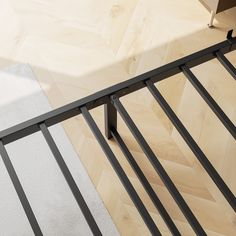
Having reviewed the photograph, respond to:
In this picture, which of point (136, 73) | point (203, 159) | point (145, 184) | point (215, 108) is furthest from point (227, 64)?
point (136, 73)

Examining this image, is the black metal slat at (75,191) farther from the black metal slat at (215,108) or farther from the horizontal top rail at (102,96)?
the black metal slat at (215,108)

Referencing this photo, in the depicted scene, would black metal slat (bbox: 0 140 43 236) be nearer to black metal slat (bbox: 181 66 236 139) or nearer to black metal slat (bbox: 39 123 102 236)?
black metal slat (bbox: 39 123 102 236)

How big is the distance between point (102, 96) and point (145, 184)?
0.30 m

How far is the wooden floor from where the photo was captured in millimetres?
1454

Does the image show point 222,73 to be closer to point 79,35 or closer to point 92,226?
point 79,35

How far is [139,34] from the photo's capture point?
1.91 m

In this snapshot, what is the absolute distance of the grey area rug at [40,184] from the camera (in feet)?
4.61

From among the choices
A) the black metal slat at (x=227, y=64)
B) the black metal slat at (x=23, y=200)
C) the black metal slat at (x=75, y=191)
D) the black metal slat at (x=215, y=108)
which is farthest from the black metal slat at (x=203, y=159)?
the black metal slat at (x=23, y=200)

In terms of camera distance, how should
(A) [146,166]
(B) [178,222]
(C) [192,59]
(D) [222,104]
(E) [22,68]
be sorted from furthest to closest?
(E) [22,68], (D) [222,104], (A) [146,166], (B) [178,222], (C) [192,59]

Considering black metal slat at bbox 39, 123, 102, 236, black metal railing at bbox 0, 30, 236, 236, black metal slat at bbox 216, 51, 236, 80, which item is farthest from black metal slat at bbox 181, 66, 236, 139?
black metal slat at bbox 39, 123, 102, 236

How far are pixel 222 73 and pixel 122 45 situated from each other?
1.46 ft

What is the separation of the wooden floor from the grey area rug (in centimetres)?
4

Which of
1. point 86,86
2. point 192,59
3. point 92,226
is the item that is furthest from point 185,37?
point 92,226

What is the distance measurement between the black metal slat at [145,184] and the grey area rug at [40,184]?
0.16 meters
